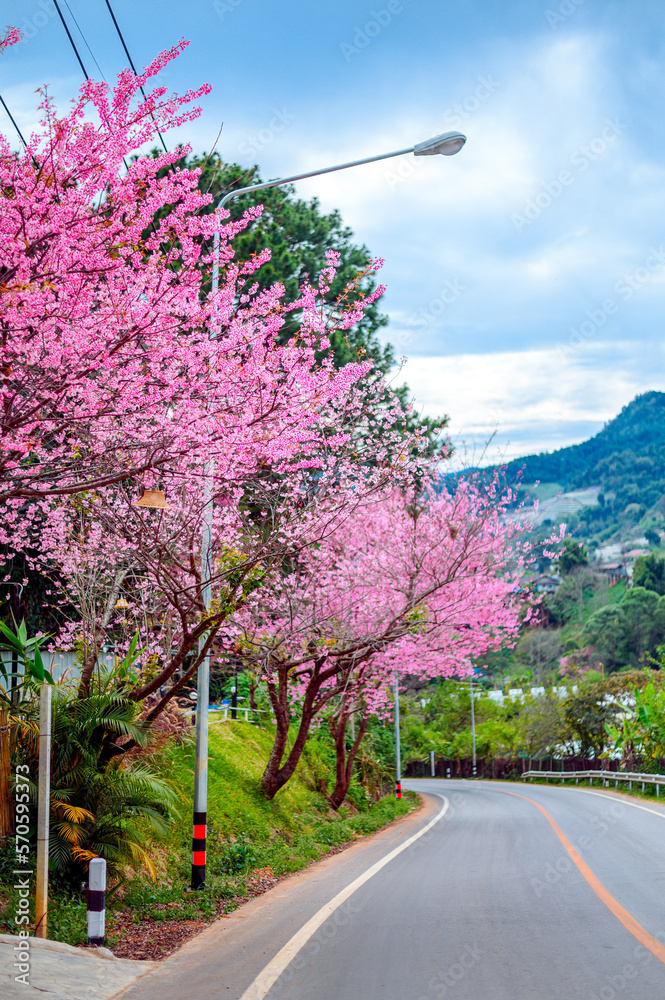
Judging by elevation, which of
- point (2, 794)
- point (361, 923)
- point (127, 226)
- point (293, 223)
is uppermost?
point (293, 223)

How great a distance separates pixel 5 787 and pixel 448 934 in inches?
175

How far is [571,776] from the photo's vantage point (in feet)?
144

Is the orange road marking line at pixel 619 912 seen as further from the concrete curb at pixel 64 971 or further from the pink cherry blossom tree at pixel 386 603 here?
the pink cherry blossom tree at pixel 386 603

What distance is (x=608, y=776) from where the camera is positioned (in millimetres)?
36438

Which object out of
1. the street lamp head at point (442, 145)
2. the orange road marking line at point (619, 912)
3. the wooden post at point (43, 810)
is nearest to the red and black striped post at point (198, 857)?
the wooden post at point (43, 810)

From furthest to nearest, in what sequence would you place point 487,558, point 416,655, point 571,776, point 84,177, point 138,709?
1. point 571,776
2. point 416,655
3. point 487,558
4. point 138,709
5. point 84,177

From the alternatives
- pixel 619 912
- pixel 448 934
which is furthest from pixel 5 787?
pixel 619 912

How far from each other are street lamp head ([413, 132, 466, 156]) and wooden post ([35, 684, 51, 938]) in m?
6.28

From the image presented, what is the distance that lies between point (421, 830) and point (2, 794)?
43.1ft

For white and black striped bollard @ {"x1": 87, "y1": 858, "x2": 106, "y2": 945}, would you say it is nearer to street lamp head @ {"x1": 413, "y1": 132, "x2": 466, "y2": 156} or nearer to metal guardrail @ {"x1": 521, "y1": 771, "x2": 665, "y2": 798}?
street lamp head @ {"x1": 413, "y1": 132, "x2": 466, "y2": 156}

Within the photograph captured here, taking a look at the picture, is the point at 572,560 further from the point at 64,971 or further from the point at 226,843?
the point at 64,971

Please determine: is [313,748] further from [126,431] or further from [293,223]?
[126,431]

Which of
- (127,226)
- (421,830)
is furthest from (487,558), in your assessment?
(127,226)

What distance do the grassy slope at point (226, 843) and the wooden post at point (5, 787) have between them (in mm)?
756
